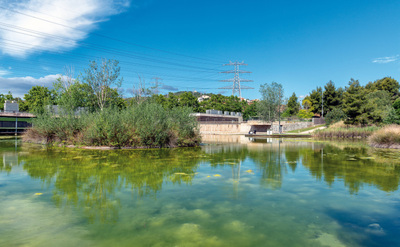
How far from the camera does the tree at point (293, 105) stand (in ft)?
257

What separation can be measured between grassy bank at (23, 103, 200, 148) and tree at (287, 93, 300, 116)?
63.0 meters

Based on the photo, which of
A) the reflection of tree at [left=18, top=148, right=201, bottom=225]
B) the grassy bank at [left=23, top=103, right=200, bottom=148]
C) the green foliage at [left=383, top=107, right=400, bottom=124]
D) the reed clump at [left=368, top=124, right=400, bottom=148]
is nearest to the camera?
the reflection of tree at [left=18, top=148, right=201, bottom=225]

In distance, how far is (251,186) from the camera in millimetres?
7637

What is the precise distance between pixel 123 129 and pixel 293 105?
7124cm

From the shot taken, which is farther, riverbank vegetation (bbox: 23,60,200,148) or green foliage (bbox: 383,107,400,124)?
green foliage (bbox: 383,107,400,124)

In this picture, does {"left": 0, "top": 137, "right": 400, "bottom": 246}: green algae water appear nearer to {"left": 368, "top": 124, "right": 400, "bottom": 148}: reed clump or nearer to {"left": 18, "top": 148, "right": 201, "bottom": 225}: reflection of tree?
{"left": 18, "top": 148, "right": 201, "bottom": 225}: reflection of tree

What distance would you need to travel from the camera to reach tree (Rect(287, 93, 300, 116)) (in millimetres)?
78188

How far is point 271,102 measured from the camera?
58.5 metres

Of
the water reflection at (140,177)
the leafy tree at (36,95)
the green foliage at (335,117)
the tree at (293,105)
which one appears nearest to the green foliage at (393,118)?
the green foliage at (335,117)

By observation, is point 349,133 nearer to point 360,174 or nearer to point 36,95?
point 360,174

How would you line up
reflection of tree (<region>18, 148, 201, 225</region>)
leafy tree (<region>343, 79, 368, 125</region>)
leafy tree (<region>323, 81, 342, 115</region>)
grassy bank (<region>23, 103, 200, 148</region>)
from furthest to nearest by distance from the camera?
leafy tree (<region>323, 81, 342, 115</region>), leafy tree (<region>343, 79, 368, 125</region>), grassy bank (<region>23, 103, 200, 148</region>), reflection of tree (<region>18, 148, 201, 225</region>)

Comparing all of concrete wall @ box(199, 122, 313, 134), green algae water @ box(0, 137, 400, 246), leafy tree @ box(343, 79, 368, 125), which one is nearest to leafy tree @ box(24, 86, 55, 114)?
concrete wall @ box(199, 122, 313, 134)

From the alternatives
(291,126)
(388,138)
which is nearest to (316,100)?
(291,126)

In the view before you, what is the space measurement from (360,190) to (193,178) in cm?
500
